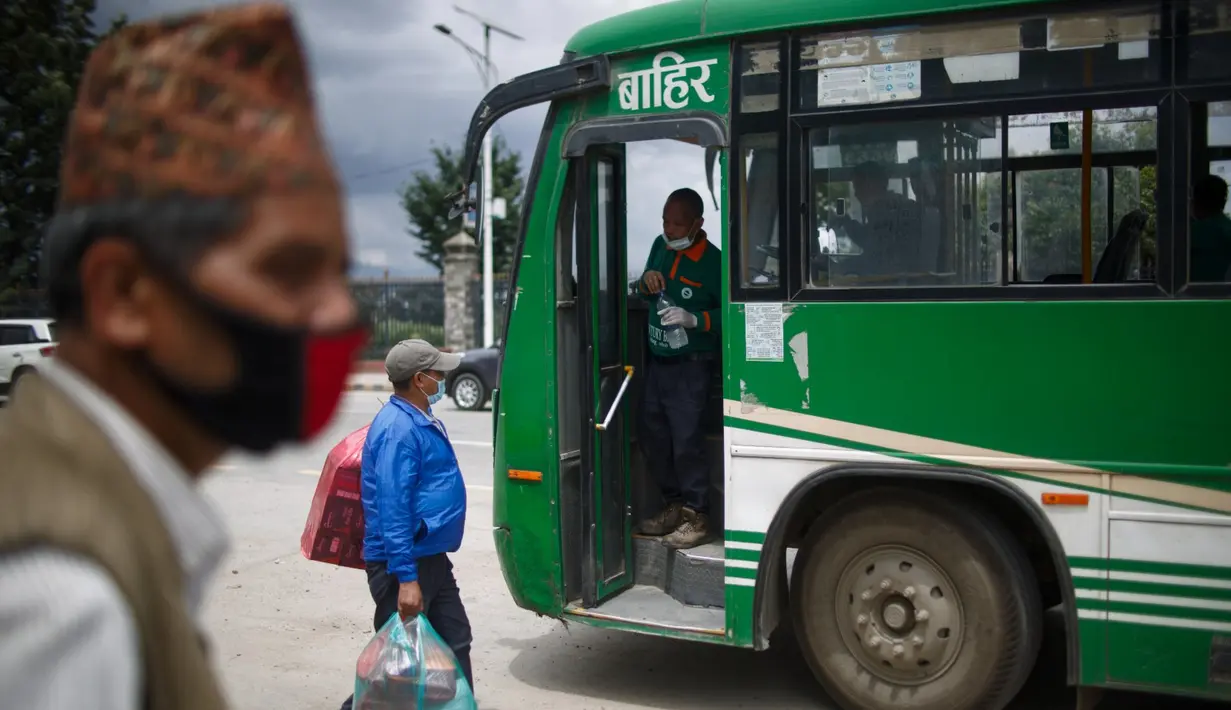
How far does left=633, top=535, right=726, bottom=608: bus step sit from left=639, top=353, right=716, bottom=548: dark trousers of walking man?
90 mm

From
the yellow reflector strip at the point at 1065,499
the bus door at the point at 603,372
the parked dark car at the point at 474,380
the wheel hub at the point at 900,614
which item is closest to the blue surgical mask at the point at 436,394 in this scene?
the bus door at the point at 603,372

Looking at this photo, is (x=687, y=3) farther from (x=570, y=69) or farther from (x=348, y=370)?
(x=348, y=370)

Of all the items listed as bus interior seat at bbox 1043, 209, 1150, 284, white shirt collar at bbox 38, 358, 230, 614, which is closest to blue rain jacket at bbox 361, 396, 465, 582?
bus interior seat at bbox 1043, 209, 1150, 284

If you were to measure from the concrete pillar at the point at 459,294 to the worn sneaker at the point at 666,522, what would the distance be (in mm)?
24251

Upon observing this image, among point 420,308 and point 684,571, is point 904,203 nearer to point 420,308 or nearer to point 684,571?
point 684,571

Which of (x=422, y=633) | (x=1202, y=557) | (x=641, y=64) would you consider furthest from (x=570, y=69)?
(x=1202, y=557)

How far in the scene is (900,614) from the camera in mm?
4965

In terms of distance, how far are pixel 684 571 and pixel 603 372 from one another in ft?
3.60

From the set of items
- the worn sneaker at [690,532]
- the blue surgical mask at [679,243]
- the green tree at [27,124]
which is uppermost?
the green tree at [27,124]

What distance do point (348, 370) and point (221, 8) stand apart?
0.40m

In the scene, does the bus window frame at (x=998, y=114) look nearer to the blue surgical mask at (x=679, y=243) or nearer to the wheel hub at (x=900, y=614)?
the blue surgical mask at (x=679, y=243)

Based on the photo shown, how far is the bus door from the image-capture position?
5.75 meters

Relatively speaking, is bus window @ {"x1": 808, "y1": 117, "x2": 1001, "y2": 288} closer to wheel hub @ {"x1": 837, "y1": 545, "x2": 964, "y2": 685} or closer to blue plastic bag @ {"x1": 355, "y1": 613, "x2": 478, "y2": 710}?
wheel hub @ {"x1": 837, "y1": 545, "x2": 964, "y2": 685}

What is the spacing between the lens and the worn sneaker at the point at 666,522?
19.9 ft
